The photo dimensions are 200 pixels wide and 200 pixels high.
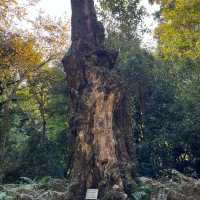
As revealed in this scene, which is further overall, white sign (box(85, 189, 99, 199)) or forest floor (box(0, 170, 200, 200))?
forest floor (box(0, 170, 200, 200))

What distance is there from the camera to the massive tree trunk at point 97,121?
890 centimetres

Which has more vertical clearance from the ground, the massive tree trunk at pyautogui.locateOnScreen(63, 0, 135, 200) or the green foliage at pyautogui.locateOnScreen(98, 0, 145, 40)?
the green foliage at pyautogui.locateOnScreen(98, 0, 145, 40)

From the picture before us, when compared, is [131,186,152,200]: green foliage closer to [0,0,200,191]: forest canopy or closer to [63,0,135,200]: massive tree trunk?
[63,0,135,200]: massive tree trunk

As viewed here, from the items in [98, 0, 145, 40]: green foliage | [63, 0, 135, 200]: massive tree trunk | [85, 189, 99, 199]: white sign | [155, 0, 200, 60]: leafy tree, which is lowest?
[85, 189, 99, 199]: white sign

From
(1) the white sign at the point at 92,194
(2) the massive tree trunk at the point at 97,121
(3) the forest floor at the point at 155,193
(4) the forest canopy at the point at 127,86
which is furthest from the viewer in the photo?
(4) the forest canopy at the point at 127,86

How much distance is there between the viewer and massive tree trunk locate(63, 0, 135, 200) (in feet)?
29.2

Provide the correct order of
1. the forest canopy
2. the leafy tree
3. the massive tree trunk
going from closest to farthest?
1. the massive tree trunk
2. the leafy tree
3. the forest canopy

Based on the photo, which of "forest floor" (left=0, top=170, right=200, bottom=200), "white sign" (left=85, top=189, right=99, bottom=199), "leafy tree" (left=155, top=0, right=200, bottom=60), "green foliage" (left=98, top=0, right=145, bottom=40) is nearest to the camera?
"white sign" (left=85, top=189, right=99, bottom=199)

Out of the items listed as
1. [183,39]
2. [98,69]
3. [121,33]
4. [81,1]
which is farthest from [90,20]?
[121,33]

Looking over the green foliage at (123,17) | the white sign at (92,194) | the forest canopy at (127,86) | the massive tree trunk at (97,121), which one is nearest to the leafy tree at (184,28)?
the forest canopy at (127,86)

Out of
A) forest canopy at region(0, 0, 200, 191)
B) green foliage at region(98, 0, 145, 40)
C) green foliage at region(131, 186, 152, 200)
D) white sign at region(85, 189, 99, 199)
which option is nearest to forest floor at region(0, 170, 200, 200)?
green foliage at region(131, 186, 152, 200)

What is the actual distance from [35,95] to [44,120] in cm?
148

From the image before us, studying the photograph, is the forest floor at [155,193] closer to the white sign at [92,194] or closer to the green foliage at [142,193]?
the green foliage at [142,193]

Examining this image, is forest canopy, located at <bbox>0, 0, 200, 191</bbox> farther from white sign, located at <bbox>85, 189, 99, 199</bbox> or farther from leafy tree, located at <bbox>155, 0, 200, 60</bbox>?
white sign, located at <bbox>85, 189, 99, 199</bbox>
